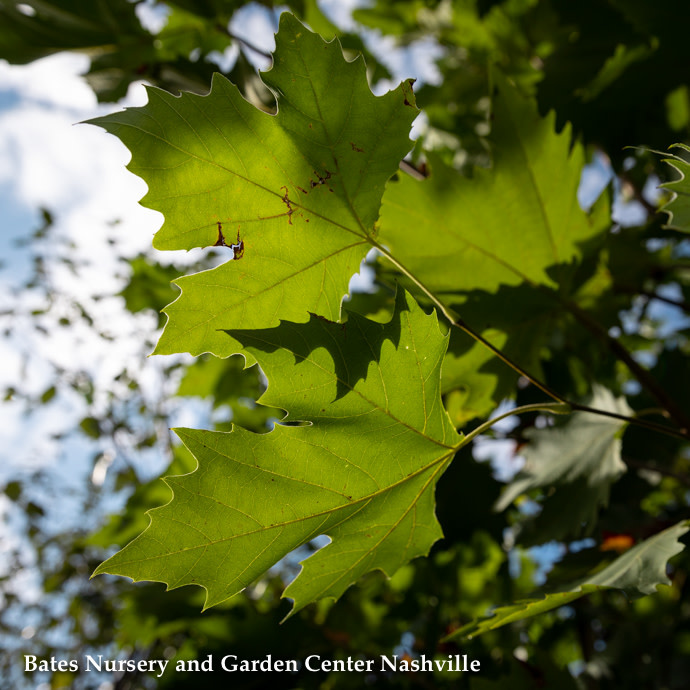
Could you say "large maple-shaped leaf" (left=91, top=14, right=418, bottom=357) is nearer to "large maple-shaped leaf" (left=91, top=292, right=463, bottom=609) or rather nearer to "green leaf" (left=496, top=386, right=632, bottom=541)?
"large maple-shaped leaf" (left=91, top=292, right=463, bottom=609)

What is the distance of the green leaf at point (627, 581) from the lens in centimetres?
89

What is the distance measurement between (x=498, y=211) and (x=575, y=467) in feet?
2.15

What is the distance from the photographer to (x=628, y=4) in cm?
159

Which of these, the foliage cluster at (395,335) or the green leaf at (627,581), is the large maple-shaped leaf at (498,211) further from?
the green leaf at (627,581)

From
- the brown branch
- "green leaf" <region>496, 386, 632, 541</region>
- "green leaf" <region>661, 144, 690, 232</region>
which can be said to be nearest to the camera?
"green leaf" <region>661, 144, 690, 232</region>

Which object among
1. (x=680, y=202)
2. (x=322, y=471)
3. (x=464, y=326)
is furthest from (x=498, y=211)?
(x=322, y=471)

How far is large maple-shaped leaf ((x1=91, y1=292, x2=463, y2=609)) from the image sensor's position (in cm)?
82

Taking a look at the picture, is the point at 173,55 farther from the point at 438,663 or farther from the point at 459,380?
the point at 438,663

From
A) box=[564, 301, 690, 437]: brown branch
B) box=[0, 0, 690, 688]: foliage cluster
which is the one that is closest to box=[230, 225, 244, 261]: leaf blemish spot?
box=[0, 0, 690, 688]: foliage cluster

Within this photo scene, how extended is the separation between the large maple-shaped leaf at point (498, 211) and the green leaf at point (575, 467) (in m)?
0.40

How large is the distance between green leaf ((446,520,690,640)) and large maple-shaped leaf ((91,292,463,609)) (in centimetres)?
16

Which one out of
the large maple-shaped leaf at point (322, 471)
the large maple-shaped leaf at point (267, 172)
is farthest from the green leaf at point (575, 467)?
the large maple-shaped leaf at point (267, 172)

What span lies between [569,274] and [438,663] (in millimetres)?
1438

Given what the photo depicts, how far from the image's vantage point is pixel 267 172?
0.92 metres
